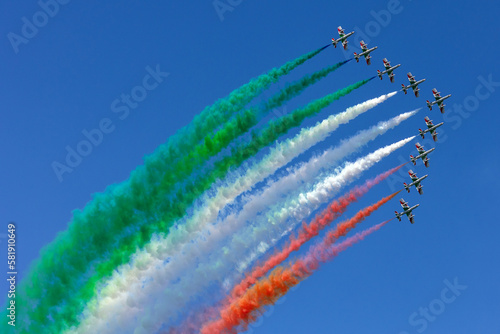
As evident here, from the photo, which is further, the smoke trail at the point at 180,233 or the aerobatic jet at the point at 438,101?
the aerobatic jet at the point at 438,101

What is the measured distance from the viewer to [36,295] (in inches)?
2213

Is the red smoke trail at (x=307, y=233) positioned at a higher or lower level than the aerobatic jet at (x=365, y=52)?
lower

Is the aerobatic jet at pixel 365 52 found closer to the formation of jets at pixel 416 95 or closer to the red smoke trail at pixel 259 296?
the formation of jets at pixel 416 95

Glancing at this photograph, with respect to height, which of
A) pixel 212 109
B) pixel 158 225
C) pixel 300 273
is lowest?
pixel 300 273

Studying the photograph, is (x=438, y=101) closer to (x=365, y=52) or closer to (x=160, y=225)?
(x=365, y=52)

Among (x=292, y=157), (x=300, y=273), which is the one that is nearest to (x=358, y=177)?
(x=292, y=157)

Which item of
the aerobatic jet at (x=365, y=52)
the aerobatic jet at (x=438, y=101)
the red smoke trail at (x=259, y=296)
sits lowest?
the red smoke trail at (x=259, y=296)

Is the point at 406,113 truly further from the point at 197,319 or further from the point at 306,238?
the point at 197,319

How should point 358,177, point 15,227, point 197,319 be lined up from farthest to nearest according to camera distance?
point 358,177 → point 197,319 → point 15,227

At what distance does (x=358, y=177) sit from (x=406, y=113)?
25.3ft

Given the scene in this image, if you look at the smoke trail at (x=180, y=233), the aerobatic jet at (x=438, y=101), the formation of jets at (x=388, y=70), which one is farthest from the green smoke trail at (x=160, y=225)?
the aerobatic jet at (x=438, y=101)

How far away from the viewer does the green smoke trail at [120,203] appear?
5544 cm

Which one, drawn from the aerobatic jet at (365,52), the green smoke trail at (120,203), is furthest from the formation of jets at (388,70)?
the green smoke trail at (120,203)

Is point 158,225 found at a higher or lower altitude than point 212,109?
lower
